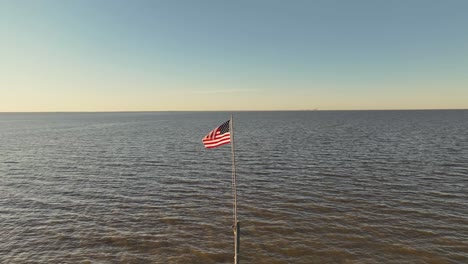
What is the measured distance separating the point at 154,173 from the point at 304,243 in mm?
25316

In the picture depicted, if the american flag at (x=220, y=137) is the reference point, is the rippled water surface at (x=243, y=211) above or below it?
below

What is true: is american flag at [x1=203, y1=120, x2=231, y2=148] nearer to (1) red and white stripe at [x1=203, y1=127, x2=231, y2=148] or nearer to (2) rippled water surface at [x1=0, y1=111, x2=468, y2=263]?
(1) red and white stripe at [x1=203, y1=127, x2=231, y2=148]

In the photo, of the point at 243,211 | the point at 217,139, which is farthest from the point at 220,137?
the point at 243,211

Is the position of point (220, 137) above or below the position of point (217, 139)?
above

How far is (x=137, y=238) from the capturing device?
2091cm

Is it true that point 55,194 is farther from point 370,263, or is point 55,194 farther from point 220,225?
point 370,263

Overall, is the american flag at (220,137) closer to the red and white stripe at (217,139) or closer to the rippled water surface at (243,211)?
the red and white stripe at (217,139)

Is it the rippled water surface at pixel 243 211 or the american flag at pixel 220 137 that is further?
the rippled water surface at pixel 243 211

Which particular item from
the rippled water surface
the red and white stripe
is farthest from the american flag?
the rippled water surface

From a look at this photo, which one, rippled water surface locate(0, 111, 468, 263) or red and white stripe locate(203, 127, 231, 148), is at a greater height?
red and white stripe locate(203, 127, 231, 148)

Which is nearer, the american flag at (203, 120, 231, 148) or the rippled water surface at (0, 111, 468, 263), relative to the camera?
the american flag at (203, 120, 231, 148)

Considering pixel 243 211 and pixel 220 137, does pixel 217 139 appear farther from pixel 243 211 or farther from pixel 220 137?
pixel 243 211

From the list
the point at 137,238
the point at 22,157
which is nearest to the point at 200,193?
the point at 137,238

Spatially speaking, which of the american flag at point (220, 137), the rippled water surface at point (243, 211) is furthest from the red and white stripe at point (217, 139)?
the rippled water surface at point (243, 211)
